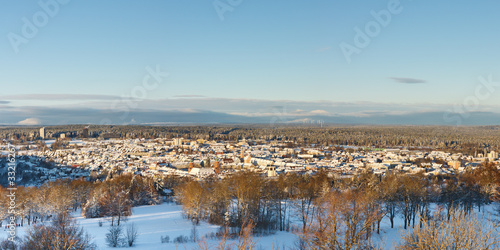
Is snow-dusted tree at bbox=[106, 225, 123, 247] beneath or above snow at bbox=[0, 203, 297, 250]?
above

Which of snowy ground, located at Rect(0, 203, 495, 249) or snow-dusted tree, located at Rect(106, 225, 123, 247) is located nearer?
snow-dusted tree, located at Rect(106, 225, 123, 247)

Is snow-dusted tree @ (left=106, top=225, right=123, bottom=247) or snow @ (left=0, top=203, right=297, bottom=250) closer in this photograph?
snow-dusted tree @ (left=106, top=225, right=123, bottom=247)

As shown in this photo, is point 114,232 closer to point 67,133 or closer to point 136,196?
point 136,196

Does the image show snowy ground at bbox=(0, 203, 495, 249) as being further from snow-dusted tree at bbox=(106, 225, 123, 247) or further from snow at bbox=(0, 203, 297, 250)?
snow-dusted tree at bbox=(106, 225, 123, 247)

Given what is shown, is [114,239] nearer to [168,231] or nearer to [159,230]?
[168,231]

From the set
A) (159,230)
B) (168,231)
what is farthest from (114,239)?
(159,230)

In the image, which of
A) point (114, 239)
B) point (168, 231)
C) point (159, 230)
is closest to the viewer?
point (114, 239)

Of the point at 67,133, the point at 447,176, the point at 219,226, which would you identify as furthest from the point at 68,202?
the point at 67,133

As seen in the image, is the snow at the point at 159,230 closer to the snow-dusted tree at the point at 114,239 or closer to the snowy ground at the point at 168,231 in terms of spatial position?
the snowy ground at the point at 168,231

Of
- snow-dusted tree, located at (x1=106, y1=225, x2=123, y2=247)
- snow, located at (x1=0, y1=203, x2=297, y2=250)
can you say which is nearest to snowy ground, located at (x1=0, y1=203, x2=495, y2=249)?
snow, located at (x1=0, y1=203, x2=297, y2=250)
